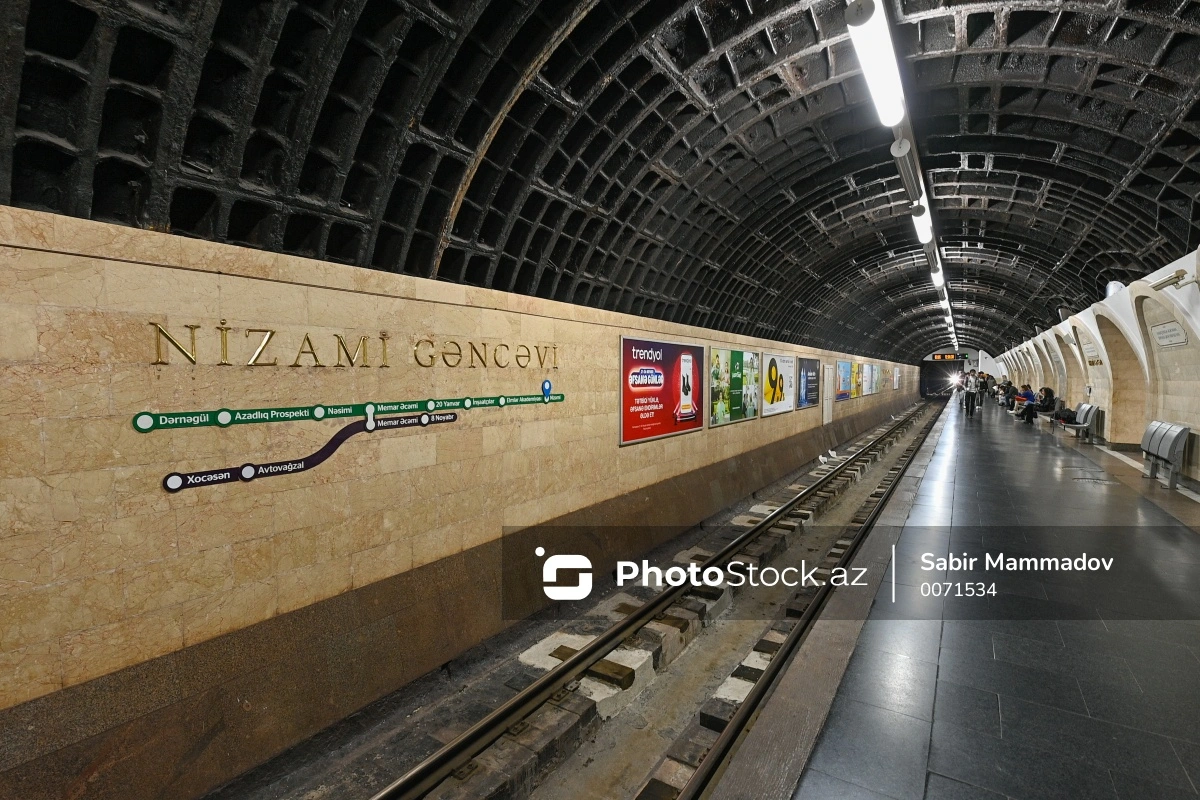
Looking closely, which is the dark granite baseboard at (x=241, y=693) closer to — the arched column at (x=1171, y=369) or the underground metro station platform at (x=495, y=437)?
the underground metro station platform at (x=495, y=437)

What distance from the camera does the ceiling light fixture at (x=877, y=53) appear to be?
411 cm

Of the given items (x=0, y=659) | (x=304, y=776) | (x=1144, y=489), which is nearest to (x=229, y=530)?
(x=0, y=659)

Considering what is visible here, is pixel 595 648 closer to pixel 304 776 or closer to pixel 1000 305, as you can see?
pixel 304 776

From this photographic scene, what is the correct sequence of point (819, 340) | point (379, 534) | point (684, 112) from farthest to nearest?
1. point (819, 340)
2. point (684, 112)
3. point (379, 534)

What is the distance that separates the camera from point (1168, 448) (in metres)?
9.98

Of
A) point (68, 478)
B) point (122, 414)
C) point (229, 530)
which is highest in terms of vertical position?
point (122, 414)

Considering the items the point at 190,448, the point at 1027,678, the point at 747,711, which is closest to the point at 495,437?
the point at 190,448

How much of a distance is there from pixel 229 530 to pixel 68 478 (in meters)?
0.91

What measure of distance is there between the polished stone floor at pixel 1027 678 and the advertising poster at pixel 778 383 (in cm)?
634

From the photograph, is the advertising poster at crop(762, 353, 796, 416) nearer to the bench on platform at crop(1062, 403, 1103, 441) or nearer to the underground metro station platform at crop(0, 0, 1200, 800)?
the underground metro station platform at crop(0, 0, 1200, 800)

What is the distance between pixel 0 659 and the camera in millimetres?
2693

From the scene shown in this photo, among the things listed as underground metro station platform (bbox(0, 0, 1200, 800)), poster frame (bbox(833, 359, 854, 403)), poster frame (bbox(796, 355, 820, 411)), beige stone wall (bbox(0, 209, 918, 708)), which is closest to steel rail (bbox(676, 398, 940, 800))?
underground metro station platform (bbox(0, 0, 1200, 800))

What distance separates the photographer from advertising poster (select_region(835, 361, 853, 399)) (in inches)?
822

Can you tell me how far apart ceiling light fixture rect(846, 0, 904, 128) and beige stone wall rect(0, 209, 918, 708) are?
398cm
